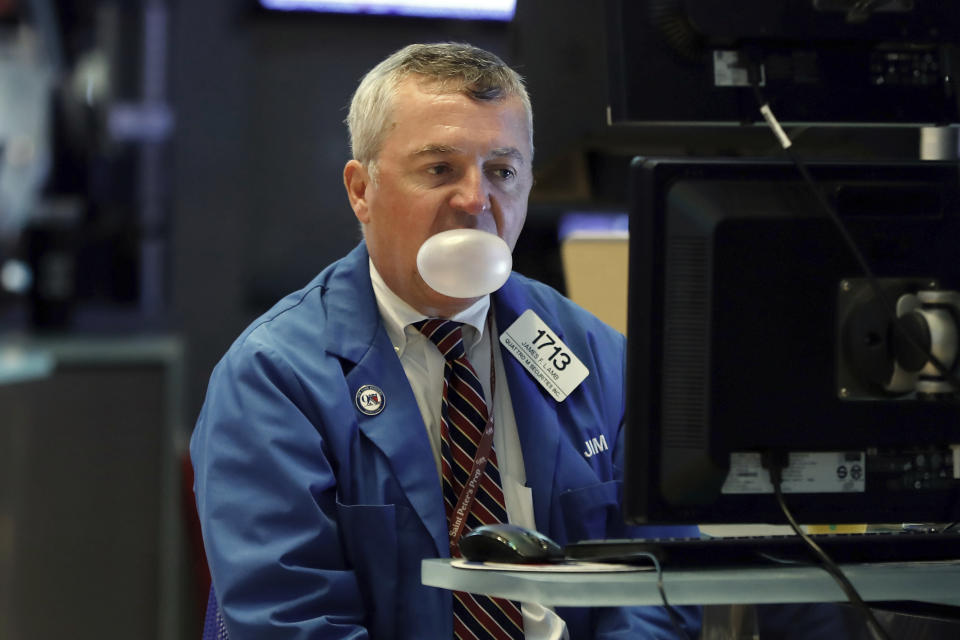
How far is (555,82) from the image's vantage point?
2221mm

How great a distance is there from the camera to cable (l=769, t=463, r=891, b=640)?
3.13 ft

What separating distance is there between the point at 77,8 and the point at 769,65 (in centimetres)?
389

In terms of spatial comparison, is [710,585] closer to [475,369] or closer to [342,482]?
[342,482]

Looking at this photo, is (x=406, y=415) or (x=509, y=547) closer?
(x=509, y=547)

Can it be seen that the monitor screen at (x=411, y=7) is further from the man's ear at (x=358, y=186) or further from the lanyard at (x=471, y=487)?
the lanyard at (x=471, y=487)

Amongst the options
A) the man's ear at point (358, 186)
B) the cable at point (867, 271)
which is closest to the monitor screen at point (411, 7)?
the man's ear at point (358, 186)

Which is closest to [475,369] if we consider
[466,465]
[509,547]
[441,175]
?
[466,465]

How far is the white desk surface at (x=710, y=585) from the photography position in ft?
3.01

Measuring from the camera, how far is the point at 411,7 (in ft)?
15.8

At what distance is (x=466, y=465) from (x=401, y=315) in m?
0.27

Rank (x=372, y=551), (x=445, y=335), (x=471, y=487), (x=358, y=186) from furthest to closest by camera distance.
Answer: (x=358, y=186) → (x=445, y=335) → (x=471, y=487) → (x=372, y=551)

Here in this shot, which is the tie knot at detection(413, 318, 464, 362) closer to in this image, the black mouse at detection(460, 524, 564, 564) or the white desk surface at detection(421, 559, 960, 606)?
the black mouse at detection(460, 524, 564, 564)

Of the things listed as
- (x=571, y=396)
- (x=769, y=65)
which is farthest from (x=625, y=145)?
(x=769, y=65)

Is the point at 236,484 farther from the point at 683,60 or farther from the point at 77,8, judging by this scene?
the point at 77,8
